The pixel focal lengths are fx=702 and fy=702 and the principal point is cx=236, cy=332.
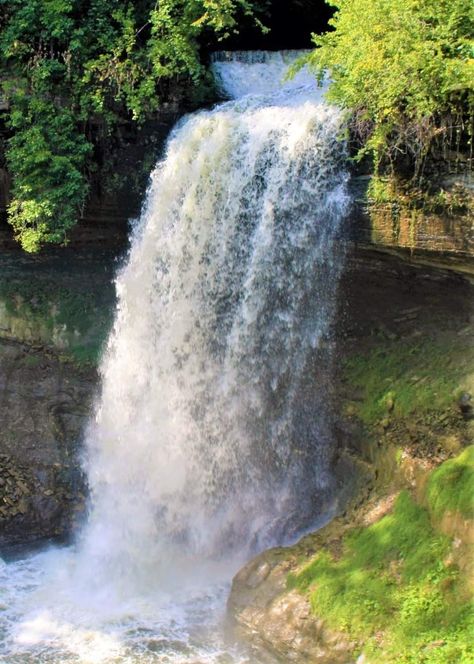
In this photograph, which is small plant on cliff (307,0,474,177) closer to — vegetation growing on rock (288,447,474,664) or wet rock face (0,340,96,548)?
vegetation growing on rock (288,447,474,664)

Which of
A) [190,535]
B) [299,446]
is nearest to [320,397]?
[299,446]

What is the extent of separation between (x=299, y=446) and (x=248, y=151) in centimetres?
386

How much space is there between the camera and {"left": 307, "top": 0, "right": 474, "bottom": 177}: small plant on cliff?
695 cm

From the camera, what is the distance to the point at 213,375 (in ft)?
31.1

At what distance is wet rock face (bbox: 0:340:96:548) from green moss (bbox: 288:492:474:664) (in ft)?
15.6

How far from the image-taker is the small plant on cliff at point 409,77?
695 centimetres

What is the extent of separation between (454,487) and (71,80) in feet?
26.0

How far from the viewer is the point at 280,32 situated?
12.6m

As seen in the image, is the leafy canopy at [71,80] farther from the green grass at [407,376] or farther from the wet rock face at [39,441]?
the green grass at [407,376]

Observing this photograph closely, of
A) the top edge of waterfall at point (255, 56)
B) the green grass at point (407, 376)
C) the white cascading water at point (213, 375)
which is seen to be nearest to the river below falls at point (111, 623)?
the white cascading water at point (213, 375)

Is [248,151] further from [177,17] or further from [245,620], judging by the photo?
[245,620]

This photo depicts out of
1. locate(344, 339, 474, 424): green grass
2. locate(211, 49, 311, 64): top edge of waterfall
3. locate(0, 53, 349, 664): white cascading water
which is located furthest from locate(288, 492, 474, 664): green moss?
locate(211, 49, 311, 64): top edge of waterfall

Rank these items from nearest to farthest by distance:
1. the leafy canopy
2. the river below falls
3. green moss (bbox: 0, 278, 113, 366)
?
1. the river below falls
2. the leafy canopy
3. green moss (bbox: 0, 278, 113, 366)

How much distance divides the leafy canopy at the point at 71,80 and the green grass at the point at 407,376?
4764mm
